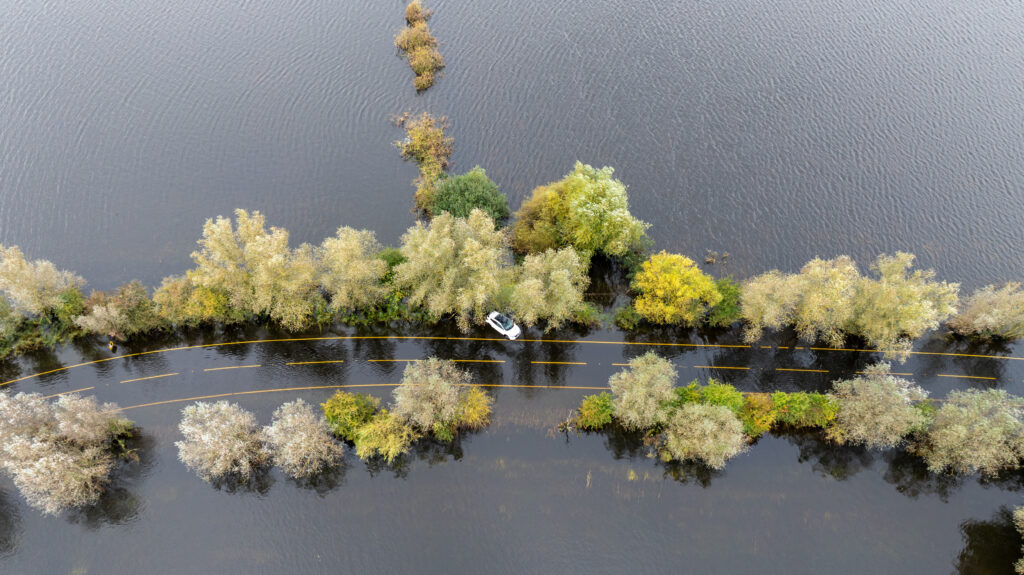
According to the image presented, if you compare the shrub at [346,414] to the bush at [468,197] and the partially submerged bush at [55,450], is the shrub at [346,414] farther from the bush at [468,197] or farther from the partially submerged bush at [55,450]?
the bush at [468,197]

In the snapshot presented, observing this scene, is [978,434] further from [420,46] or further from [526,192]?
[420,46]

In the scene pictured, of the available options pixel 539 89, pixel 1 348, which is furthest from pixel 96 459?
pixel 539 89

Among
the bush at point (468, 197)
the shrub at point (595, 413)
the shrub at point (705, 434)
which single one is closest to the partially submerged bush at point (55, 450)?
the bush at point (468, 197)

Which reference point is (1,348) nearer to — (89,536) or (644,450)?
(89,536)

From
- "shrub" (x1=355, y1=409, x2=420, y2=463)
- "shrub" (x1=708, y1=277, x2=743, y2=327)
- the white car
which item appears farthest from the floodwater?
"shrub" (x1=355, y1=409, x2=420, y2=463)

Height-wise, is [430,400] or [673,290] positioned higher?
[673,290]

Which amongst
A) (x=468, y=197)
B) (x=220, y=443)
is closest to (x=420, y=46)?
(x=468, y=197)

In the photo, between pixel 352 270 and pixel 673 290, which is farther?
pixel 673 290
